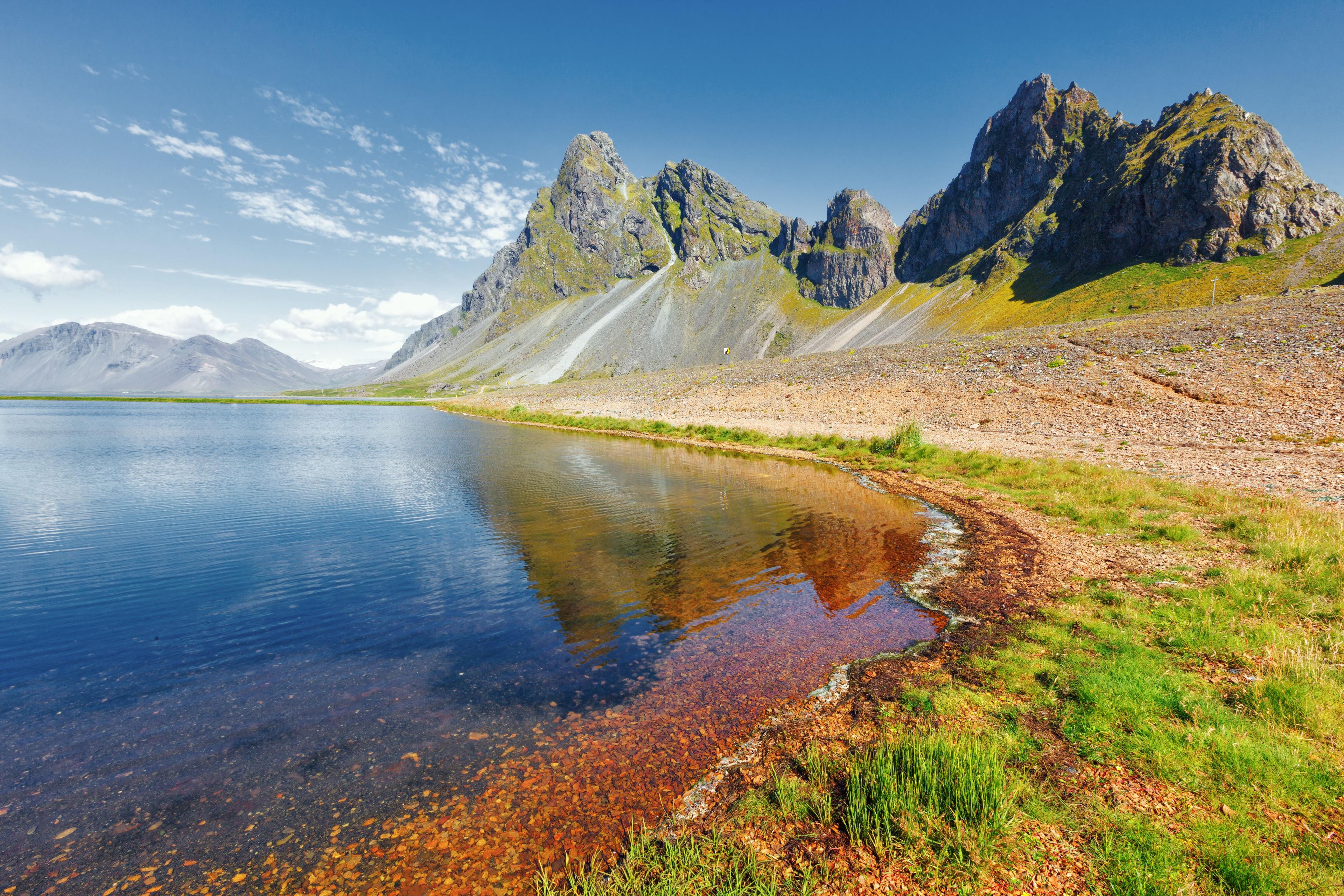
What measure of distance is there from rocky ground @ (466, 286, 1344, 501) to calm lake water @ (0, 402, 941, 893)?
16660mm

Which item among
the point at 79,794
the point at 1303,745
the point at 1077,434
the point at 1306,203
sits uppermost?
the point at 1306,203

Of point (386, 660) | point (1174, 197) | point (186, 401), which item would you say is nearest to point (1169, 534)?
point (386, 660)

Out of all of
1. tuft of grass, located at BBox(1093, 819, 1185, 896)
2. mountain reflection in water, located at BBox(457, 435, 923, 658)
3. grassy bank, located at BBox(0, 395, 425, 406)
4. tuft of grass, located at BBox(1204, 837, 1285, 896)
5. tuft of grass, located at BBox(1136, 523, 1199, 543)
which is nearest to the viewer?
tuft of grass, located at BBox(1204, 837, 1285, 896)

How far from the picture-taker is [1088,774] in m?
6.45

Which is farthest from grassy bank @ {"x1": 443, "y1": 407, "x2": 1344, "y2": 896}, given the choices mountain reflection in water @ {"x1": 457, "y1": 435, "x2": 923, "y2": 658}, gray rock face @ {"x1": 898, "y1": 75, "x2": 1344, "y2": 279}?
gray rock face @ {"x1": 898, "y1": 75, "x2": 1344, "y2": 279}

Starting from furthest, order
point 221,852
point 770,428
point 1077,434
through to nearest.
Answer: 1. point 770,428
2. point 1077,434
3. point 221,852

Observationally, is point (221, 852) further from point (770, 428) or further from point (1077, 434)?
point (770, 428)

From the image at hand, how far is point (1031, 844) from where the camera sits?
5.49m

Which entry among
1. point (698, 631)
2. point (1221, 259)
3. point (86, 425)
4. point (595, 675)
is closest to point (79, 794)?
point (595, 675)

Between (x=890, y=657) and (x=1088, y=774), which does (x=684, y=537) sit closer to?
(x=890, y=657)

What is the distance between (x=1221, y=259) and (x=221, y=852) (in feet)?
609

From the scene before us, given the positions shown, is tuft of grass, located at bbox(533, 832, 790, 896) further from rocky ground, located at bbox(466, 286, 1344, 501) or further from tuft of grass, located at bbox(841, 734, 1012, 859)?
rocky ground, located at bbox(466, 286, 1344, 501)

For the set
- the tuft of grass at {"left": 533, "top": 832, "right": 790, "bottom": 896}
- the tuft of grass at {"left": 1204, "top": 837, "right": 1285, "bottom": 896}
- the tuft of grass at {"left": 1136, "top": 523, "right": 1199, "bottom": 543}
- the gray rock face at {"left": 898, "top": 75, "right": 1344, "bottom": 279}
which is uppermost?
the gray rock face at {"left": 898, "top": 75, "right": 1344, "bottom": 279}

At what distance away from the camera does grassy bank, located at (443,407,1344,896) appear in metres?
5.25
